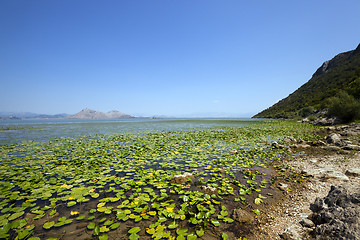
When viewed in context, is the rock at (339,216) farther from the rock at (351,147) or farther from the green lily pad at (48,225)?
the rock at (351,147)

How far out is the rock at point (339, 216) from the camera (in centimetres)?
262

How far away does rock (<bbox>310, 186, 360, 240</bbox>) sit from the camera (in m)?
2.62

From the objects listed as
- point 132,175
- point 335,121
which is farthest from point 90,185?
point 335,121

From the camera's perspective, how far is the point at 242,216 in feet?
12.7

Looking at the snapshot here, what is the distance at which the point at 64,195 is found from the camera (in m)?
4.87

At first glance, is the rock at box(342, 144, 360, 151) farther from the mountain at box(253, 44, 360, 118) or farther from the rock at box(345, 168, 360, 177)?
the mountain at box(253, 44, 360, 118)

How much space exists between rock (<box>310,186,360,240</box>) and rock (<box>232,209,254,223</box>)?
126 centimetres

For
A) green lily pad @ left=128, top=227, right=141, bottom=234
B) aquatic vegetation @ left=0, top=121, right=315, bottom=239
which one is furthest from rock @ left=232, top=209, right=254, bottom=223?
green lily pad @ left=128, top=227, right=141, bottom=234

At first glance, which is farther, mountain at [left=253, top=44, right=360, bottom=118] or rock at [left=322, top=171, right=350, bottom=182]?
mountain at [left=253, top=44, right=360, bottom=118]

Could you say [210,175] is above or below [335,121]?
below

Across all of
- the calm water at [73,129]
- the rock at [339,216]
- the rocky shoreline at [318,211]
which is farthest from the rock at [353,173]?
the calm water at [73,129]

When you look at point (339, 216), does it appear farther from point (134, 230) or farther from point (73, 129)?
point (73, 129)

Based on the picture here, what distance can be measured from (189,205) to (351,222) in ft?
11.0

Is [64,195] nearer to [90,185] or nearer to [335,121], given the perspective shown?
[90,185]
